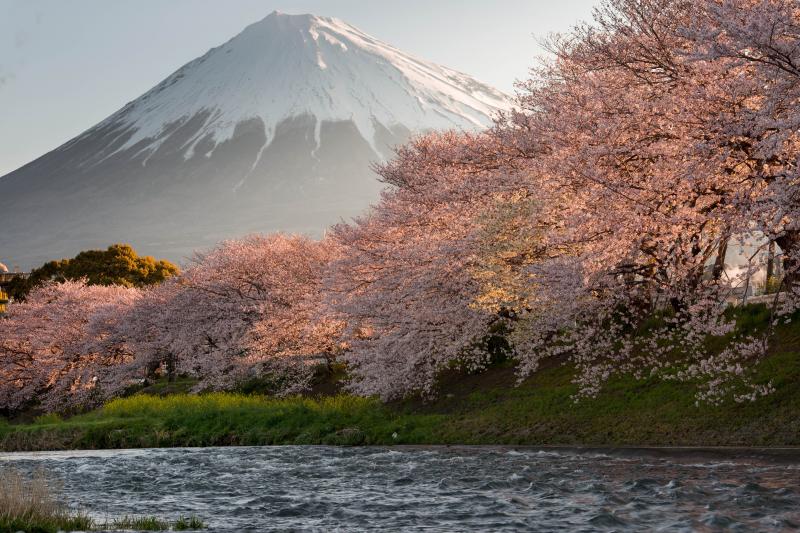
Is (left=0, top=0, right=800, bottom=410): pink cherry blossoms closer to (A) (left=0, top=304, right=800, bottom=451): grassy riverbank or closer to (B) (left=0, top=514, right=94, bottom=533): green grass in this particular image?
(A) (left=0, top=304, right=800, bottom=451): grassy riverbank

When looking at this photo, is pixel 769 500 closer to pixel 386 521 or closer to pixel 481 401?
pixel 386 521

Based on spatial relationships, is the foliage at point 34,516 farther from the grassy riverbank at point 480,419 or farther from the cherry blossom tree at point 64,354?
the cherry blossom tree at point 64,354

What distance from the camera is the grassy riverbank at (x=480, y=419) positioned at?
19469 mm

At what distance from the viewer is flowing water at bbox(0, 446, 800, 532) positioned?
13.1 m

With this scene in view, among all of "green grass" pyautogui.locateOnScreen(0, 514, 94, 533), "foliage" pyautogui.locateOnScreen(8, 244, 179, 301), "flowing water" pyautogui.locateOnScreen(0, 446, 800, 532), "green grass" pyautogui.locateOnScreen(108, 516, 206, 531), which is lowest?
"flowing water" pyautogui.locateOnScreen(0, 446, 800, 532)

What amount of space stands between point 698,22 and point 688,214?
4.03 metres

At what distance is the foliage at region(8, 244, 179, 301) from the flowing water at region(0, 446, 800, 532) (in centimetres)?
5393

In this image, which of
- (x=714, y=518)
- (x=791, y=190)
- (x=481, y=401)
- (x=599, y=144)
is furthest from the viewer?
(x=481, y=401)

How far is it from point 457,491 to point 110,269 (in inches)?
2540

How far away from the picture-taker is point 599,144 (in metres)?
20.8

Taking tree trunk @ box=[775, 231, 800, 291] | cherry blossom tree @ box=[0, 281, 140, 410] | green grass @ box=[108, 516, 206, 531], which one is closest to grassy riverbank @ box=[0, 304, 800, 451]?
tree trunk @ box=[775, 231, 800, 291]

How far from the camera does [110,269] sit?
75.3 metres

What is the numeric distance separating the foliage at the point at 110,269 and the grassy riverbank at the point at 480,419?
124 feet

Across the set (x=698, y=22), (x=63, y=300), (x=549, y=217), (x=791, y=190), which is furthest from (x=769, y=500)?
(x=63, y=300)
